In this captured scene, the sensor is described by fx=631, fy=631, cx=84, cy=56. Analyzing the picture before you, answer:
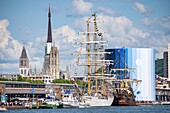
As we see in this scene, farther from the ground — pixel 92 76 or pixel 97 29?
pixel 97 29

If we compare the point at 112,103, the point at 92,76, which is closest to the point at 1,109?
the point at 92,76

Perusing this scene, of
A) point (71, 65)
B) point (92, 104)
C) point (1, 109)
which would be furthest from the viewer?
point (71, 65)

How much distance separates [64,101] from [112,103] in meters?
25.7

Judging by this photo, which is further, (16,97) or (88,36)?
(16,97)

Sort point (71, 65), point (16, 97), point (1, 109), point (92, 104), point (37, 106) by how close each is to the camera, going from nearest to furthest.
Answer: point (1, 109) < point (37, 106) < point (92, 104) < point (71, 65) < point (16, 97)

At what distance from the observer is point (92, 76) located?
179500mm

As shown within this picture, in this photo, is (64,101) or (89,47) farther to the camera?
(89,47)

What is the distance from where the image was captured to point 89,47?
182125 mm

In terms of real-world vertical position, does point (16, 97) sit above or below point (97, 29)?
below

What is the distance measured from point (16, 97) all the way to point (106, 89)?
28522 millimetres

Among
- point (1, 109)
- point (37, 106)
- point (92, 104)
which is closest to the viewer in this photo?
point (1, 109)

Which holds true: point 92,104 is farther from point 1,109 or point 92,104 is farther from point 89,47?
point 1,109

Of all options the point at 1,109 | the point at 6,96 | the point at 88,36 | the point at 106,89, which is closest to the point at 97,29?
the point at 88,36

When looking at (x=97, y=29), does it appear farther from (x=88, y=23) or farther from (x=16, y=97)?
(x=16, y=97)
